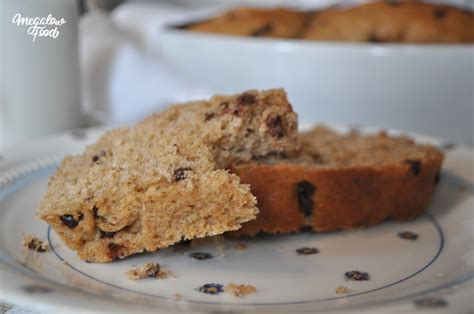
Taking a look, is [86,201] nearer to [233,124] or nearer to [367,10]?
[233,124]

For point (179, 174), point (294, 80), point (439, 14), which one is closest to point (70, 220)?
point (179, 174)

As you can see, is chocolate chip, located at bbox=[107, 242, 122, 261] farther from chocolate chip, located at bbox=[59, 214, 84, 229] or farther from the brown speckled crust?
the brown speckled crust

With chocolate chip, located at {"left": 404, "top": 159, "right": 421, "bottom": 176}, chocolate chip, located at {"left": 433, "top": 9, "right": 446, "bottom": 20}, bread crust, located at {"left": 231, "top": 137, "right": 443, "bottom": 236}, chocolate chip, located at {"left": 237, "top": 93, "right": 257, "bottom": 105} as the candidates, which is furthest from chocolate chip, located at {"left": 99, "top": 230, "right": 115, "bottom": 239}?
chocolate chip, located at {"left": 433, "top": 9, "right": 446, "bottom": 20}

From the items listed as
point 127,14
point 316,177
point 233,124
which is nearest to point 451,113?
point 316,177

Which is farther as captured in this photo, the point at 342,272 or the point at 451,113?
the point at 451,113

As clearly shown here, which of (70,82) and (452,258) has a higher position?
(70,82)

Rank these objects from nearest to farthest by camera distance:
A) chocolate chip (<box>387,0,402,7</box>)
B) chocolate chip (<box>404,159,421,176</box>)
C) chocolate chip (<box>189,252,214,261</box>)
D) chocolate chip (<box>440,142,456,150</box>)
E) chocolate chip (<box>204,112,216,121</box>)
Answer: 1. chocolate chip (<box>189,252,214,261</box>)
2. chocolate chip (<box>204,112,216,121</box>)
3. chocolate chip (<box>404,159,421,176</box>)
4. chocolate chip (<box>440,142,456,150</box>)
5. chocolate chip (<box>387,0,402,7</box>)

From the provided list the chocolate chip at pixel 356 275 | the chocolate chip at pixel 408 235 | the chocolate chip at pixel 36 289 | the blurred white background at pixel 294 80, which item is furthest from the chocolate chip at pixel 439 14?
the chocolate chip at pixel 36 289
